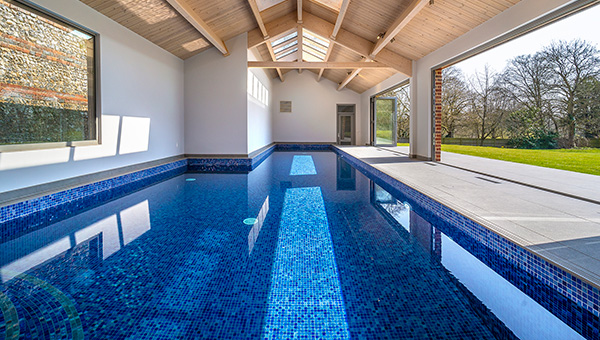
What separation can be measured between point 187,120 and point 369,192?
5.76 meters

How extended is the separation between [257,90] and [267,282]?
31.0 feet

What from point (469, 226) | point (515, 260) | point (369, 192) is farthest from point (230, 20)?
point (515, 260)

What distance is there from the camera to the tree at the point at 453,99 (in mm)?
15984

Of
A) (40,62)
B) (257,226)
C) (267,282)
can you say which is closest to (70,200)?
(40,62)

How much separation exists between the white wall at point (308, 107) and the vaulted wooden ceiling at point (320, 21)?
671cm

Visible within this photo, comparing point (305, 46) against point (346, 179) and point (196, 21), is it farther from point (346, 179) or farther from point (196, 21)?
point (346, 179)

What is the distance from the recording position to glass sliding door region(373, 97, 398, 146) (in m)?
13.7

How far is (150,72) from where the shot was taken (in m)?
6.69

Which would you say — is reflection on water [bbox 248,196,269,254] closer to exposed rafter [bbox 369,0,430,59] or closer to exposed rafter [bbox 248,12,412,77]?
exposed rafter [bbox 369,0,430,59]

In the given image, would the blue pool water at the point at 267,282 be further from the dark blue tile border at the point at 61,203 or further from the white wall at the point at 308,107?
the white wall at the point at 308,107

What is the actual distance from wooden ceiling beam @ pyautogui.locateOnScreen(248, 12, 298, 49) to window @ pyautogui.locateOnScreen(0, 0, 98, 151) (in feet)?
13.6

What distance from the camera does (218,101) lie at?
8.52 metres

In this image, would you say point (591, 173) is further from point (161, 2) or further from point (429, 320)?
point (161, 2)

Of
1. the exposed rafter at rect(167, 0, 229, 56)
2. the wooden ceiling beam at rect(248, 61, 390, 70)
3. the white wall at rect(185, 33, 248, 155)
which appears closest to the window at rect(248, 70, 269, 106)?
the wooden ceiling beam at rect(248, 61, 390, 70)
